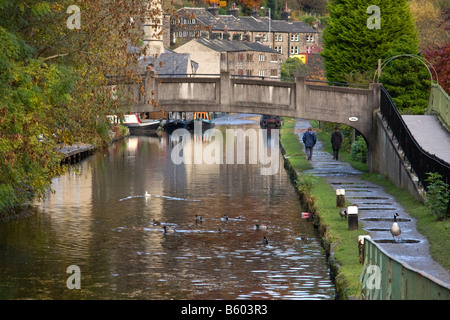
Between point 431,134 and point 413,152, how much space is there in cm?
573

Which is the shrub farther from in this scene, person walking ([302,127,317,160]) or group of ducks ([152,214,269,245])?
person walking ([302,127,317,160])

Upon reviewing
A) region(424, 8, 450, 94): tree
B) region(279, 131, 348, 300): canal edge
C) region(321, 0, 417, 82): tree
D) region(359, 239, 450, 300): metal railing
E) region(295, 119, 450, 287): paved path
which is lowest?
region(279, 131, 348, 300): canal edge

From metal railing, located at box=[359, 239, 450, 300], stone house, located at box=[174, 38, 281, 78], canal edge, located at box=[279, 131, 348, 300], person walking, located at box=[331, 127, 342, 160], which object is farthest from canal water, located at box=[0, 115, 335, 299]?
stone house, located at box=[174, 38, 281, 78]

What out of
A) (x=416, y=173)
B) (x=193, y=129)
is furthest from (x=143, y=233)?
(x=193, y=129)

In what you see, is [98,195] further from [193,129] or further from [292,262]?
[193,129]

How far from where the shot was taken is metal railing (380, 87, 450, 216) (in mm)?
24844

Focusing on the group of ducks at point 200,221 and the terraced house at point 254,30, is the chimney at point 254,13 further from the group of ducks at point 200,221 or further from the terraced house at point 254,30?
the group of ducks at point 200,221

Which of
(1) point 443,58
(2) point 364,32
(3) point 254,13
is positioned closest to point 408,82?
(1) point 443,58

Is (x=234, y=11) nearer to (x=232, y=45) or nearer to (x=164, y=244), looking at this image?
(x=232, y=45)

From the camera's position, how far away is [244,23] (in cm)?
13338

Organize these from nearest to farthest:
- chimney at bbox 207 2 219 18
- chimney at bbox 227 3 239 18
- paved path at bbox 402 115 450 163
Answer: paved path at bbox 402 115 450 163
chimney at bbox 207 2 219 18
chimney at bbox 227 3 239 18

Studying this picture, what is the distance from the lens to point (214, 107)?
126 ft

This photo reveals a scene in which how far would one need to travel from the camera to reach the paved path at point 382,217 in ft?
62.2

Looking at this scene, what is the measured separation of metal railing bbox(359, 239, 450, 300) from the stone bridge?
22.6 metres
